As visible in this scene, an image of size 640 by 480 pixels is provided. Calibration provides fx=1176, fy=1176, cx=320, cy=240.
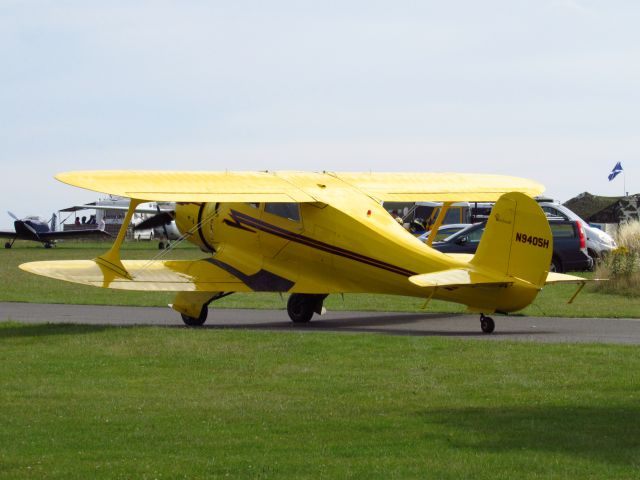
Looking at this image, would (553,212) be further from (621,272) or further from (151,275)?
(151,275)

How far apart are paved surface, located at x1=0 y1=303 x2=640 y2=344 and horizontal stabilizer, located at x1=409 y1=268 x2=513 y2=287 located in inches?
31.5

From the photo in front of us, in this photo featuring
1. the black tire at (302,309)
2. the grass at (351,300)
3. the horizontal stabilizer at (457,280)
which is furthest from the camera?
the grass at (351,300)

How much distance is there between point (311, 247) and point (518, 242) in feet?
Answer: 13.2

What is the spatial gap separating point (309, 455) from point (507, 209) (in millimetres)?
9007

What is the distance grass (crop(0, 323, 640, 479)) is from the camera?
8461 millimetres

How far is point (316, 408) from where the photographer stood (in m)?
10.8

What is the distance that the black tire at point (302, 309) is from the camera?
21031 mm

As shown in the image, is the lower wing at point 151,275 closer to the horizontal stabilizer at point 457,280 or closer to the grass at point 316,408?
the grass at point 316,408

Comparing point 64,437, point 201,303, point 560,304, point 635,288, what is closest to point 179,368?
point 64,437

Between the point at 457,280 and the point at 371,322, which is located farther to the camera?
the point at 371,322

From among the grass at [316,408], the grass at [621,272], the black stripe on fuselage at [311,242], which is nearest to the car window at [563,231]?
the grass at [621,272]

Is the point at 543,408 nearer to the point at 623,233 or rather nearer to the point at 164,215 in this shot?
the point at 164,215

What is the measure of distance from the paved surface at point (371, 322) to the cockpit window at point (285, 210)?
1.89 m

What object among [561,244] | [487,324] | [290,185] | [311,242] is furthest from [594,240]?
[487,324]
